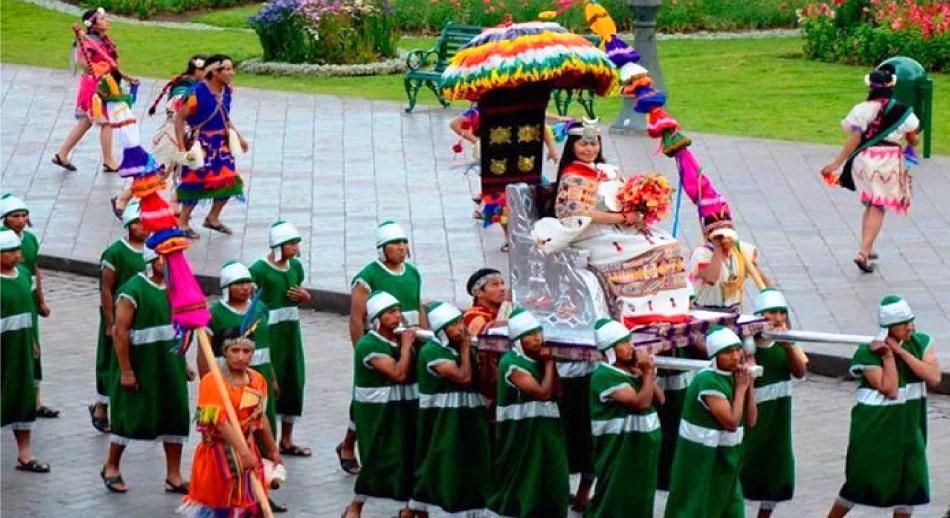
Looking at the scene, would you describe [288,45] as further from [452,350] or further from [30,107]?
[452,350]

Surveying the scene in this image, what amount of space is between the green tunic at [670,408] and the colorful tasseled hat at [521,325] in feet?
3.85

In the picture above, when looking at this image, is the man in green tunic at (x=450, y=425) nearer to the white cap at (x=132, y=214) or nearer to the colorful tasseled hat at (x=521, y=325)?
the colorful tasseled hat at (x=521, y=325)

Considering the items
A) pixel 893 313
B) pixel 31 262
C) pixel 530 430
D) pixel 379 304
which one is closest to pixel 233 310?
pixel 379 304

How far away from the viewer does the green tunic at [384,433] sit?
12.7 metres

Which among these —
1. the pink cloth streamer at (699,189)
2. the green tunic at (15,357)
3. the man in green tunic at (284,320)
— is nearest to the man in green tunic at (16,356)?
the green tunic at (15,357)

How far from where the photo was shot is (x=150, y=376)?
13516mm

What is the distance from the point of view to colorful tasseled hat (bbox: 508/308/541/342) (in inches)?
475

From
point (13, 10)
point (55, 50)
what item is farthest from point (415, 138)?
point (13, 10)

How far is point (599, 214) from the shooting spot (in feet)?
41.6

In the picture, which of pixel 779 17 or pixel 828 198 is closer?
pixel 828 198

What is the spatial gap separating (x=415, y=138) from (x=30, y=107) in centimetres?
519

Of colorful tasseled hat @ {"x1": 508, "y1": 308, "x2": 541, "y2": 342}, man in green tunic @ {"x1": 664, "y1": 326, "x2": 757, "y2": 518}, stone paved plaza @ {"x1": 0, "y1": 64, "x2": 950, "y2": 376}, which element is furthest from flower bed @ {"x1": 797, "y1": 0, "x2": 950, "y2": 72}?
man in green tunic @ {"x1": 664, "y1": 326, "x2": 757, "y2": 518}

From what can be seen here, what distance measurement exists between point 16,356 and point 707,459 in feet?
15.4

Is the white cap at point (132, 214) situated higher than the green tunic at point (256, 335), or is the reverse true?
the white cap at point (132, 214)
